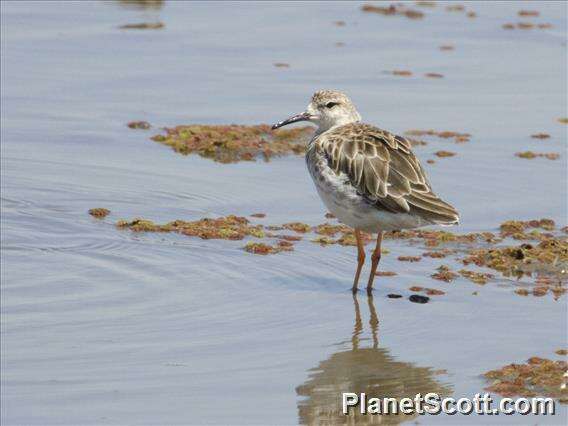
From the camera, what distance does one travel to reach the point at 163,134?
53.2 ft

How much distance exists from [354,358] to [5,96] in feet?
29.4

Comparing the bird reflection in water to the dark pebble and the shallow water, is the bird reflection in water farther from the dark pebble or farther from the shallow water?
the dark pebble

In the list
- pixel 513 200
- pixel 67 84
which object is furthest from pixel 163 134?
pixel 513 200

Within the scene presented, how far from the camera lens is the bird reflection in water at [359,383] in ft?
28.3

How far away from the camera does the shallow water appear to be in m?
9.30

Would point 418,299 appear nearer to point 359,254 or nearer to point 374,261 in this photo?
point 374,261

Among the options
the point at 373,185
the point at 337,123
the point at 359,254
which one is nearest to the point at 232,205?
the point at 337,123

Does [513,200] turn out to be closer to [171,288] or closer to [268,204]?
[268,204]

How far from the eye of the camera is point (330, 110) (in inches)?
506

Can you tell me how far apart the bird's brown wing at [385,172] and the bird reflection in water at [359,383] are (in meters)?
1.57

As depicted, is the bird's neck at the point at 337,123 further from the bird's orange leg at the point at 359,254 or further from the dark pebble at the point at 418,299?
the dark pebble at the point at 418,299

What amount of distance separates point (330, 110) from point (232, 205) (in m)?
1.69

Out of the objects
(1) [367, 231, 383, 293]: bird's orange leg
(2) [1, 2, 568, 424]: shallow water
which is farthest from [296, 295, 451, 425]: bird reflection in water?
(1) [367, 231, 383, 293]: bird's orange leg

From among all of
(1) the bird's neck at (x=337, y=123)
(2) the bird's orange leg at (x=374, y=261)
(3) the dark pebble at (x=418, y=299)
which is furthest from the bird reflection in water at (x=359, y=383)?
(1) the bird's neck at (x=337, y=123)
